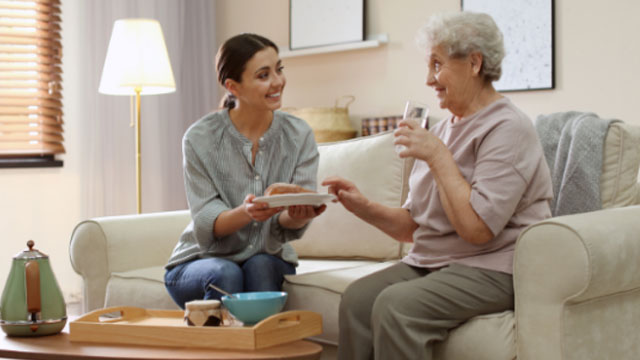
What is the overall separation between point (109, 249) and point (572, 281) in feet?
5.16

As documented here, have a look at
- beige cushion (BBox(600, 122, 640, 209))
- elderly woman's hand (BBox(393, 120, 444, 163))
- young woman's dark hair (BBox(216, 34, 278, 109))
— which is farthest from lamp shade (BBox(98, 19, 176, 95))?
beige cushion (BBox(600, 122, 640, 209))

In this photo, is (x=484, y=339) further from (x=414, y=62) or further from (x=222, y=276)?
(x=414, y=62)

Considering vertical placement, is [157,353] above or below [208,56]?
below

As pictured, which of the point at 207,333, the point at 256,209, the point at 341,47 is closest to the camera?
the point at 207,333

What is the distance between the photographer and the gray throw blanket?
2.01 m

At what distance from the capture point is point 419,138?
1652 mm

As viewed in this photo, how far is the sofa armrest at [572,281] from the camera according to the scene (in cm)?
151

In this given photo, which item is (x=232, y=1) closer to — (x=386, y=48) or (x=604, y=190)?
(x=386, y=48)

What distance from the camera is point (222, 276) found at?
1.88m

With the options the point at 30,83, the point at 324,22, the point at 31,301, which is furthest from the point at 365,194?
the point at 30,83

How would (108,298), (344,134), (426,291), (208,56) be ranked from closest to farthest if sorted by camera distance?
(426,291) → (108,298) → (344,134) → (208,56)

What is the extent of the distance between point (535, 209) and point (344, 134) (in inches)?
81.6

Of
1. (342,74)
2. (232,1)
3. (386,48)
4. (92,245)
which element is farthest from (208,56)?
(92,245)

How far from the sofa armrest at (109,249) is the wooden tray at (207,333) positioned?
2.56 ft
